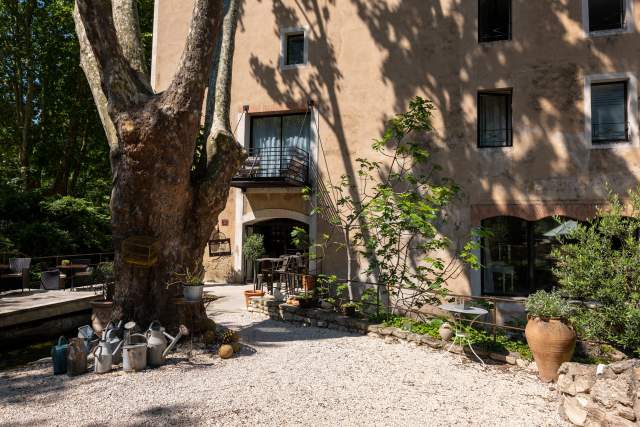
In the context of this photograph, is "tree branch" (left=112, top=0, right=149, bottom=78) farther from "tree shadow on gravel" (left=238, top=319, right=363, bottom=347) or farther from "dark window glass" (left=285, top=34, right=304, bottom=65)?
"dark window glass" (left=285, top=34, right=304, bottom=65)

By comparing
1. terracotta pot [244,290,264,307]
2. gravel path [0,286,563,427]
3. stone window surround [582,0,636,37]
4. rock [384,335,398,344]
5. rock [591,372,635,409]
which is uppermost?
stone window surround [582,0,636,37]

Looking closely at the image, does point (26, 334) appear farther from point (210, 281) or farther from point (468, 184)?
point (468, 184)

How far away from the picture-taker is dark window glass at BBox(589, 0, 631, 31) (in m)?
9.83

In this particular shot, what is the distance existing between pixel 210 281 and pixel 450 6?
10.5 m

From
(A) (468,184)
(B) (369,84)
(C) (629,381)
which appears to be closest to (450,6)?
(B) (369,84)

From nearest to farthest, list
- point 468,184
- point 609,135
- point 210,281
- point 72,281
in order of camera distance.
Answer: point 609,135
point 468,184
point 72,281
point 210,281

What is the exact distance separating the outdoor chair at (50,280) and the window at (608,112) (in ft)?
46.8

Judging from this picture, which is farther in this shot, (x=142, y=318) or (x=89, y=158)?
(x=89, y=158)

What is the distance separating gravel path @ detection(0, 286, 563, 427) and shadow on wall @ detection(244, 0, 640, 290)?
18.7 ft

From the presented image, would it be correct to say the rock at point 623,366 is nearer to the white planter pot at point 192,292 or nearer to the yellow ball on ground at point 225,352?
the yellow ball on ground at point 225,352

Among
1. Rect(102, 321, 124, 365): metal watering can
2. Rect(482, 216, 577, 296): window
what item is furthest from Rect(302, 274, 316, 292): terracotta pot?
Rect(102, 321, 124, 365): metal watering can

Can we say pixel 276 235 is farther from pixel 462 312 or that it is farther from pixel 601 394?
pixel 601 394

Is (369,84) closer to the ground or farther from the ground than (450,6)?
closer to the ground

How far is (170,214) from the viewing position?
642cm
